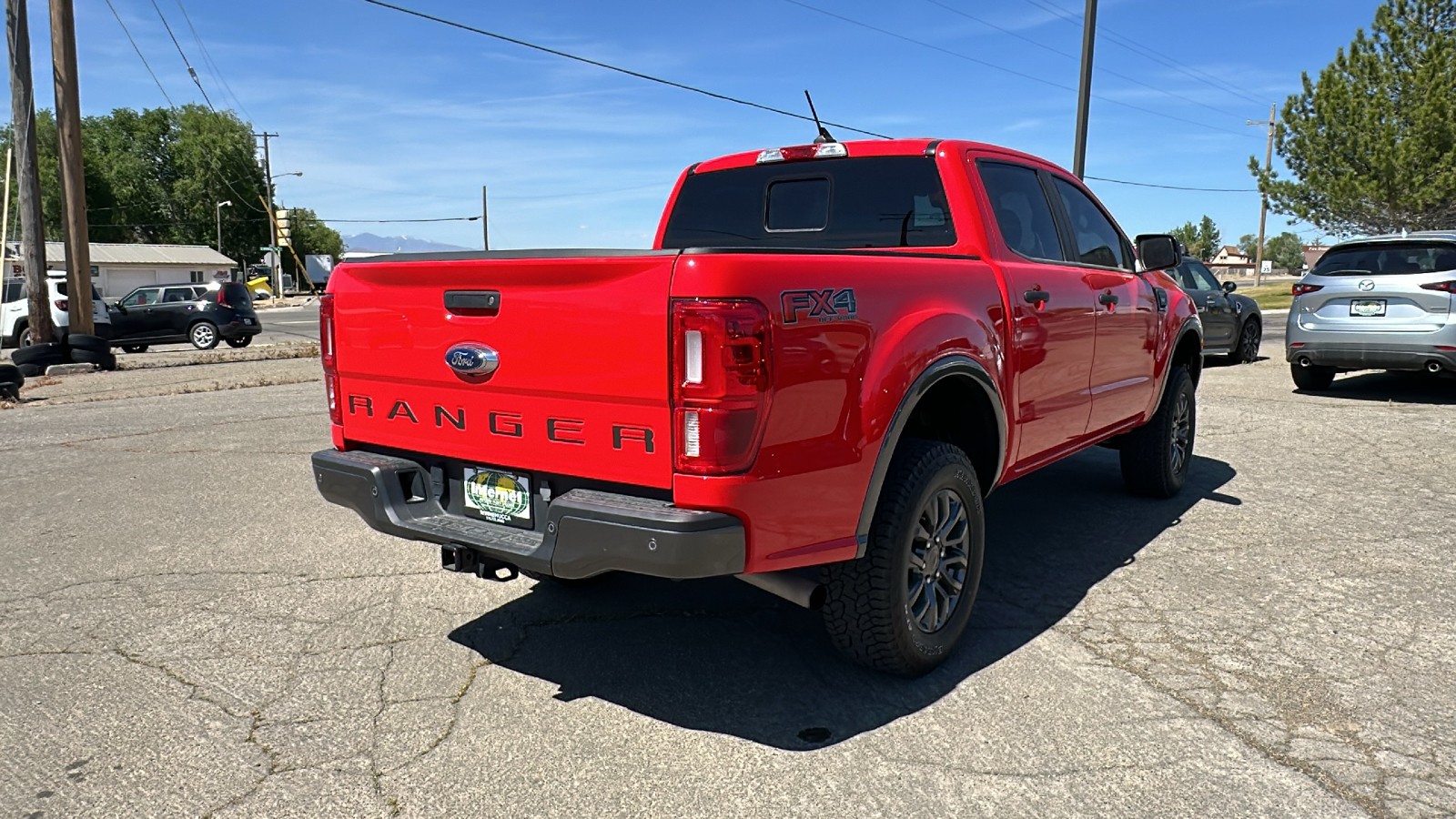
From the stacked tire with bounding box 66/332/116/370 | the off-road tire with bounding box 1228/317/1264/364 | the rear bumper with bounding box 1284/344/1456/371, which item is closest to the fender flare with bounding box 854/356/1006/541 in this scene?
the rear bumper with bounding box 1284/344/1456/371

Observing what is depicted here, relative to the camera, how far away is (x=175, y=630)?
4.00 m

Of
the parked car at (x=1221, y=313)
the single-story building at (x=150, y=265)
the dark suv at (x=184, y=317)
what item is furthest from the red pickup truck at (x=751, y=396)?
the single-story building at (x=150, y=265)

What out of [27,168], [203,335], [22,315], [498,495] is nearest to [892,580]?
[498,495]

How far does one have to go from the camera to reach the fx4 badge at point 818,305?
281 cm

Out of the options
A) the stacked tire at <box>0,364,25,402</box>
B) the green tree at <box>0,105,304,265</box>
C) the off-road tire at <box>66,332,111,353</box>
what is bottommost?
the stacked tire at <box>0,364,25,402</box>

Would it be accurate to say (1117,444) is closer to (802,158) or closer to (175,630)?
(802,158)

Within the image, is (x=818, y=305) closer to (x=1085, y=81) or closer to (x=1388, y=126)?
(x=1085, y=81)

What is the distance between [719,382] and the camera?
2695mm

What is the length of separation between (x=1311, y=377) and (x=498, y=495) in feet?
35.3

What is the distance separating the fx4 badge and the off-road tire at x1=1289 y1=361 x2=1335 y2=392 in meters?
9.74

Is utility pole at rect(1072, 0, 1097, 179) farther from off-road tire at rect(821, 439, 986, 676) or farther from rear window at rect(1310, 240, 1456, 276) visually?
off-road tire at rect(821, 439, 986, 676)

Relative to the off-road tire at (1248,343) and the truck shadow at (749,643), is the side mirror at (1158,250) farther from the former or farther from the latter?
the off-road tire at (1248,343)

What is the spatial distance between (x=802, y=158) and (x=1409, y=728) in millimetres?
3232

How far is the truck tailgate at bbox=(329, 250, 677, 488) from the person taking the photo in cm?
282
